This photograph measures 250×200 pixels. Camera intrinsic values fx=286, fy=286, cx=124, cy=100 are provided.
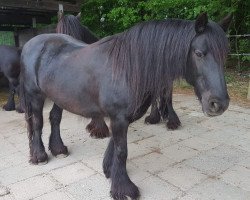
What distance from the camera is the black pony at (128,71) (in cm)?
204

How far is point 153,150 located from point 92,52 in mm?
1577

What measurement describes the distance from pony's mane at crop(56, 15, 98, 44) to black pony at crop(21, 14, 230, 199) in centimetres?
65

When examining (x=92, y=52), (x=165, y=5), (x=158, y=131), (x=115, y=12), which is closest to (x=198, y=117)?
(x=158, y=131)

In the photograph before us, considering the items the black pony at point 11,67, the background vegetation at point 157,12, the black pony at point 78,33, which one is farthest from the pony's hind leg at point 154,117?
the background vegetation at point 157,12

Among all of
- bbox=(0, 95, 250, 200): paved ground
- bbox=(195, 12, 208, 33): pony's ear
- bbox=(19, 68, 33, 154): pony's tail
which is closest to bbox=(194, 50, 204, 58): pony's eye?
bbox=(195, 12, 208, 33): pony's ear

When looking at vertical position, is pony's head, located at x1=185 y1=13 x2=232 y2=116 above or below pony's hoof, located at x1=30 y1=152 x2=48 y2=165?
above

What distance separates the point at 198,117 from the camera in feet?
16.0

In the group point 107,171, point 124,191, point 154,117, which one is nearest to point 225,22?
point 124,191

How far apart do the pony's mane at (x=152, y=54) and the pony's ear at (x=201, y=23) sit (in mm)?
41

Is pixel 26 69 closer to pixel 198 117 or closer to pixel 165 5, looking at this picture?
pixel 198 117

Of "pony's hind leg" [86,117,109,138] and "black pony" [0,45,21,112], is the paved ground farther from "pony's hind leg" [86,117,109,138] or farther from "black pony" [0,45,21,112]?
"black pony" [0,45,21,112]

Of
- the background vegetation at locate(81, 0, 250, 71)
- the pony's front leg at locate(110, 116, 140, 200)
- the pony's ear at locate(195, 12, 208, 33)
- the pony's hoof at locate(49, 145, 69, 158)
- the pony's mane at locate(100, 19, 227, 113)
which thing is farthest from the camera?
the background vegetation at locate(81, 0, 250, 71)

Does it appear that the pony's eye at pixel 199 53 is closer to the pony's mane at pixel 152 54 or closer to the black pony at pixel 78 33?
the pony's mane at pixel 152 54

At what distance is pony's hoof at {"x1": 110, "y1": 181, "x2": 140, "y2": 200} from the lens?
2553mm
